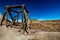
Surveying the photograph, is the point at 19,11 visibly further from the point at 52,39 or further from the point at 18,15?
the point at 52,39

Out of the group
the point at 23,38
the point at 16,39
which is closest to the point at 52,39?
the point at 23,38

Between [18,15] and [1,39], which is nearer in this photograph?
[1,39]

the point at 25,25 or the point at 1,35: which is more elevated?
the point at 25,25

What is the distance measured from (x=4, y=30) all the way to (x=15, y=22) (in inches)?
158

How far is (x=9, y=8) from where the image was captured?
14.7 meters

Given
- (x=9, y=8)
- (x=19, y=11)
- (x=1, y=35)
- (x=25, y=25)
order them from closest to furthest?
(x=1, y=35)
(x=25, y=25)
(x=9, y=8)
(x=19, y=11)

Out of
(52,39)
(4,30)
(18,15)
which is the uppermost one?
(18,15)

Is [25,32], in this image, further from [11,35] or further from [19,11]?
[19,11]

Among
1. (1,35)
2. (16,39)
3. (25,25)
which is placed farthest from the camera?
(25,25)

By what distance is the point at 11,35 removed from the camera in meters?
11.5

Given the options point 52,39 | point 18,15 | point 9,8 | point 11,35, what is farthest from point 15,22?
point 52,39

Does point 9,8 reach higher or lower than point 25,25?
higher

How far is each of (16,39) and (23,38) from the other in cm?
69

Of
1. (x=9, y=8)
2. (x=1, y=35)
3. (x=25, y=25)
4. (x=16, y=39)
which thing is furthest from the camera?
(x=9, y=8)
